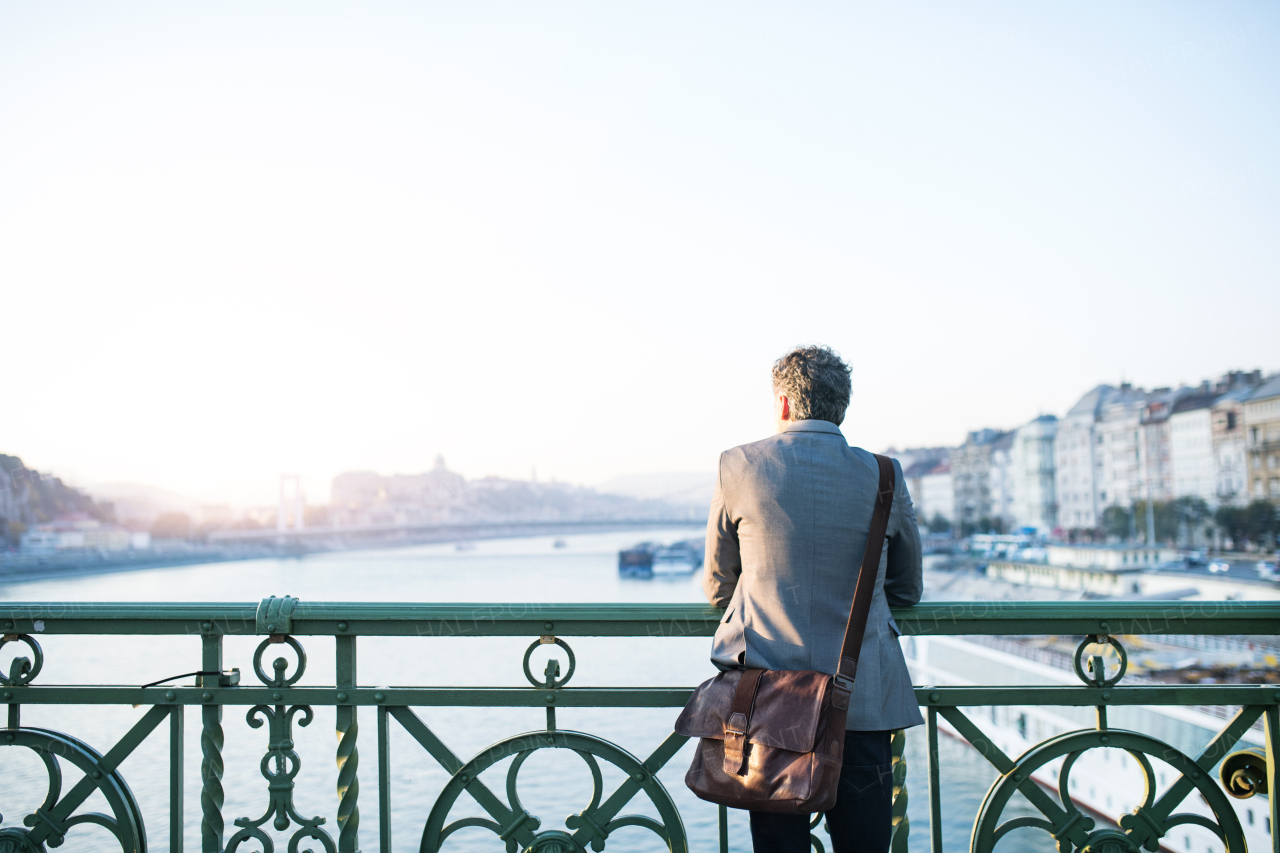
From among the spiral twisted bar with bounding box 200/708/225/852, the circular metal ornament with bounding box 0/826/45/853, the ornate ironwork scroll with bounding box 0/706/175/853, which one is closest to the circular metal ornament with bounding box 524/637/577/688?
the spiral twisted bar with bounding box 200/708/225/852

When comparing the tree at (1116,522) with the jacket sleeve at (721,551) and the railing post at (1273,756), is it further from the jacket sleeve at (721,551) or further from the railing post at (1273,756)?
the jacket sleeve at (721,551)

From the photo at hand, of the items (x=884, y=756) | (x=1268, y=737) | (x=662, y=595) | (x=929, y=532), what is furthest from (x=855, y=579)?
(x=929, y=532)

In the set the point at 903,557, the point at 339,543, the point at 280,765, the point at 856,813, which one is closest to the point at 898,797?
the point at 856,813

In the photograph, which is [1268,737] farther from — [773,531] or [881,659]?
[773,531]

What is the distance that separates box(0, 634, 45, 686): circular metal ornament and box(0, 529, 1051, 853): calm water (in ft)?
0.47

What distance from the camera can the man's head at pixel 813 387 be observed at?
1753mm

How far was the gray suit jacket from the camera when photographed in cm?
162

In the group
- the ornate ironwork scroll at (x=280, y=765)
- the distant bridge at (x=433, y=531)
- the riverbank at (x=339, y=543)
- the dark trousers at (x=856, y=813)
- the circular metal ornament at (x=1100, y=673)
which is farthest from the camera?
the distant bridge at (x=433, y=531)

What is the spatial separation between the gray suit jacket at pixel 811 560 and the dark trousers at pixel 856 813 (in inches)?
2.3

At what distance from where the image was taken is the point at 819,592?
5.34 ft

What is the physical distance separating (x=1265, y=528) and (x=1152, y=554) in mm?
5807

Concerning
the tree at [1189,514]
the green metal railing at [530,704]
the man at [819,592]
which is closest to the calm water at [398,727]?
the green metal railing at [530,704]

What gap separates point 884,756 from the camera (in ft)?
5.43

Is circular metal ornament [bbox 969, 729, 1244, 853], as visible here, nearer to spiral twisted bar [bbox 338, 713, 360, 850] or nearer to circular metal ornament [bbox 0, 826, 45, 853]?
spiral twisted bar [bbox 338, 713, 360, 850]
